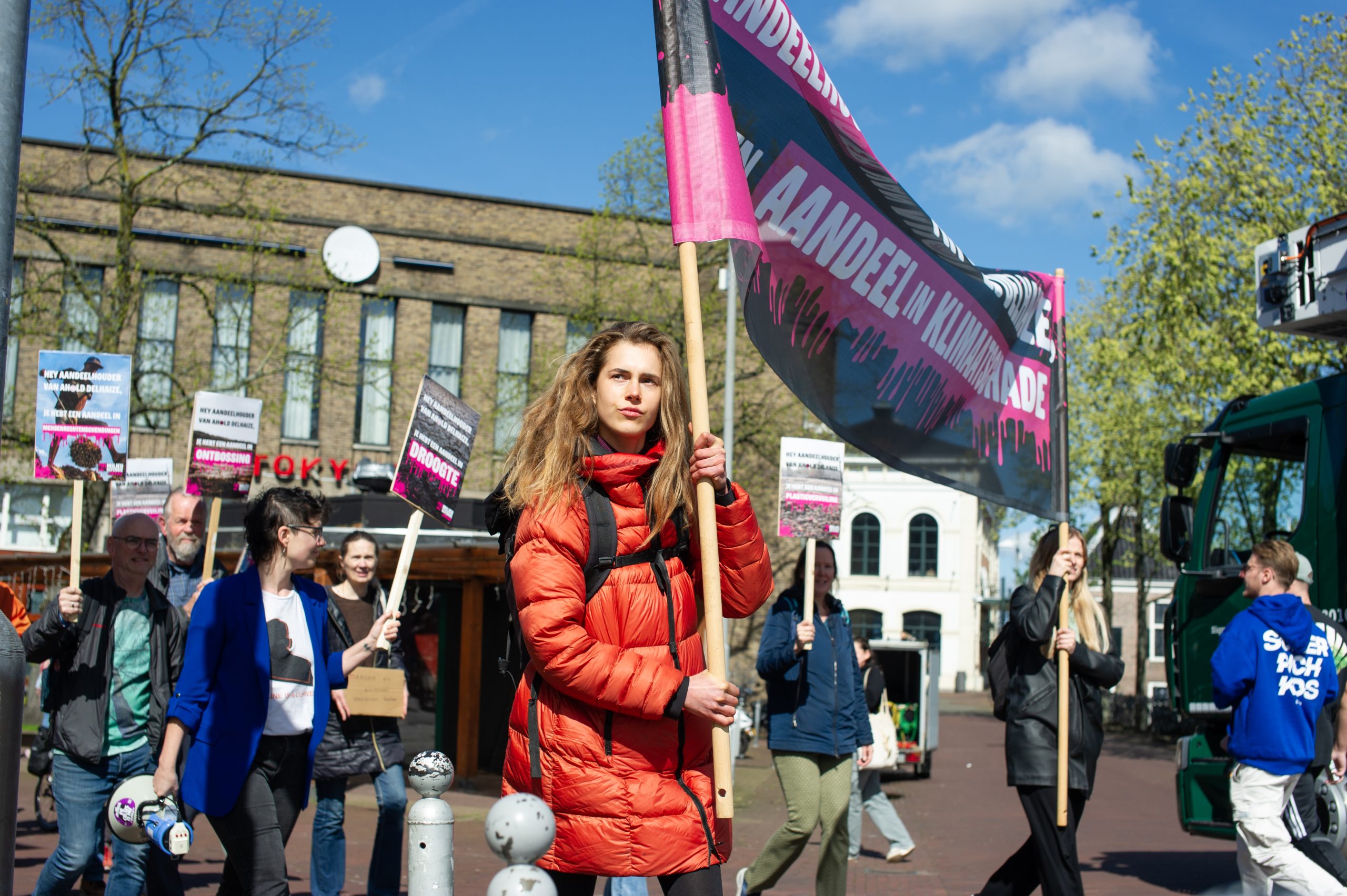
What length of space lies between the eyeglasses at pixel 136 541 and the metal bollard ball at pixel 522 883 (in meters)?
3.79

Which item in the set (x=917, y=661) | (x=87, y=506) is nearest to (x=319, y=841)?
(x=917, y=661)

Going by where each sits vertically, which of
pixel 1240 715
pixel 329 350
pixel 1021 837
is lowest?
pixel 1021 837

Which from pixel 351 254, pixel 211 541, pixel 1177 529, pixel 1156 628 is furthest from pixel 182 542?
pixel 1156 628

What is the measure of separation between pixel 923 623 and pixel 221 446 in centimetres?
5777

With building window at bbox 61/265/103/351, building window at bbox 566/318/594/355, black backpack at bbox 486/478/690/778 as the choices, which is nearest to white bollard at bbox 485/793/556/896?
black backpack at bbox 486/478/690/778

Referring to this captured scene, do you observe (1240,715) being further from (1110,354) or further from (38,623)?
(1110,354)

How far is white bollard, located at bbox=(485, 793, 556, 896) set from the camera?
264 cm

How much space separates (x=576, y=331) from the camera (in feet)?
85.2

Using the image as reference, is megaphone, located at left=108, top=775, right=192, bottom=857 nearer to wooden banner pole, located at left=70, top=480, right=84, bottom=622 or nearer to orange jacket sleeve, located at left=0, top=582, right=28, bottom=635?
wooden banner pole, located at left=70, top=480, right=84, bottom=622

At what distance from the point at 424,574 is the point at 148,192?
14.1 meters

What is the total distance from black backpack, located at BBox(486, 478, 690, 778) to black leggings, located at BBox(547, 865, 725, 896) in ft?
0.93

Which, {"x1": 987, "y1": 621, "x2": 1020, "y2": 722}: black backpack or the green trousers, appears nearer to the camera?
{"x1": 987, "y1": 621, "x2": 1020, "y2": 722}: black backpack

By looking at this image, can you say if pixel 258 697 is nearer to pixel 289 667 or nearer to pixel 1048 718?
pixel 289 667

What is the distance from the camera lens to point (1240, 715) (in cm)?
655
